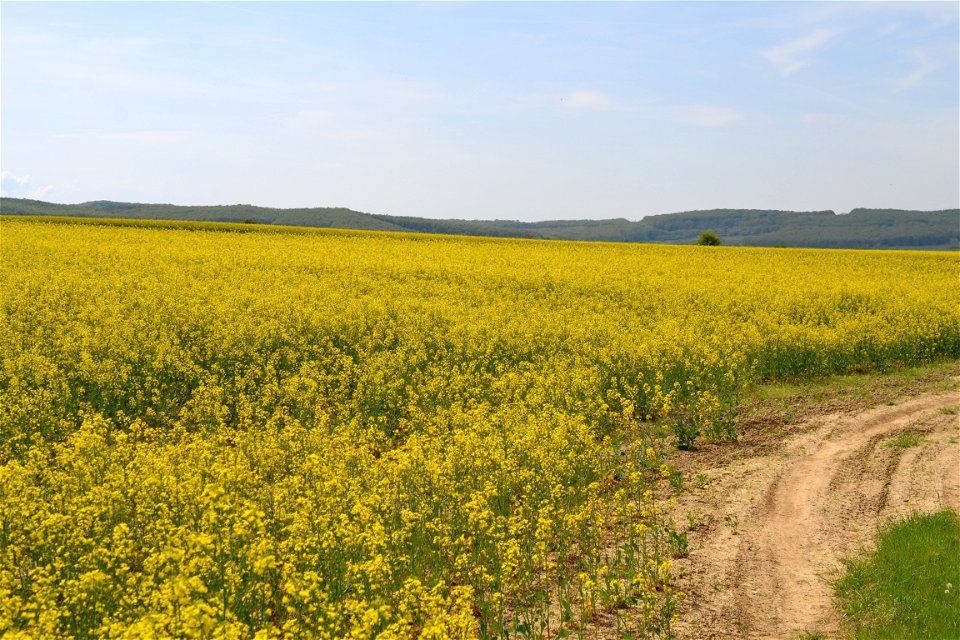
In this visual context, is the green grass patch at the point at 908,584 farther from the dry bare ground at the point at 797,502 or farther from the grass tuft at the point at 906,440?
the grass tuft at the point at 906,440

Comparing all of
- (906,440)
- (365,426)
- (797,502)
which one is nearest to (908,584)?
(797,502)

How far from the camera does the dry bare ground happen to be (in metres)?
8.10

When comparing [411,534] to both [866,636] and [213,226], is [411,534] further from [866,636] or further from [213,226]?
[213,226]

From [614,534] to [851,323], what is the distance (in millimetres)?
16486

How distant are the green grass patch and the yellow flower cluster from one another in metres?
2.06

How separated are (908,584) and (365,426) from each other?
32.4ft

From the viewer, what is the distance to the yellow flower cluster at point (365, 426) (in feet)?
23.9

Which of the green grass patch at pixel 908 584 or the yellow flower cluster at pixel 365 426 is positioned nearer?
the yellow flower cluster at pixel 365 426

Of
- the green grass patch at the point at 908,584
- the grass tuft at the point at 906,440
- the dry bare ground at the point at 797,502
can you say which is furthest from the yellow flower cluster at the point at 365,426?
the grass tuft at the point at 906,440

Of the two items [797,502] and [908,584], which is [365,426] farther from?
[908,584]

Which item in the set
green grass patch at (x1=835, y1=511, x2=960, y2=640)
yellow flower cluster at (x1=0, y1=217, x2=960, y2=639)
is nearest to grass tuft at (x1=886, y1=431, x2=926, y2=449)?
yellow flower cluster at (x1=0, y1=217, x2=960, y2=639)

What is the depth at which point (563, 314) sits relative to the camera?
2311 cm

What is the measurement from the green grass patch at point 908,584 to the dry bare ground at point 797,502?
0.91ft

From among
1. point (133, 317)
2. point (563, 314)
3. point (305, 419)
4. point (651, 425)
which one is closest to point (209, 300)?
point (133, 317)
